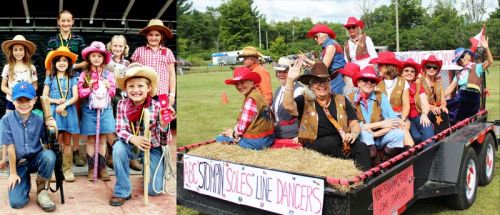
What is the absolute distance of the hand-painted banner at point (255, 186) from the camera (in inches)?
105

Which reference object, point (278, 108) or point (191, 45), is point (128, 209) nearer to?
point (278, 108)

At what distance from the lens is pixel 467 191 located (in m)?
4.08

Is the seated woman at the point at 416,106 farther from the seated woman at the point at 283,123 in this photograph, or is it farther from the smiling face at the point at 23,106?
the smiling face at the point at 23,106

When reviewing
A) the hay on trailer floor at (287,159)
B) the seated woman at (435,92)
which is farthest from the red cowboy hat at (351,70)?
the seated woman at (435,92)

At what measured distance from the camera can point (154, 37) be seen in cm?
319

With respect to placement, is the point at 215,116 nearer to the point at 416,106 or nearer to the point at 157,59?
the point at 416,106

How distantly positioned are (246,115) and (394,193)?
1.07 m

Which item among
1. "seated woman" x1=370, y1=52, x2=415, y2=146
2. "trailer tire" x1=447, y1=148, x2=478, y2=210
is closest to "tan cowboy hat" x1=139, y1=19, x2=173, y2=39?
"seated woman" x1=370, y1=52, x2=415, y2=146

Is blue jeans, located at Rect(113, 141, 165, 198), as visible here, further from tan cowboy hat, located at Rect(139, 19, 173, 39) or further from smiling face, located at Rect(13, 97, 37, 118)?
tan cowboy hat, located at Rect(139, 19, 173, 39)

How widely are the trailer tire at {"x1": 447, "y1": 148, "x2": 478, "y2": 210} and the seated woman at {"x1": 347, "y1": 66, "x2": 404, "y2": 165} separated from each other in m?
0.63

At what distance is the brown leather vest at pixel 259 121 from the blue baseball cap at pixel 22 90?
4.43ft

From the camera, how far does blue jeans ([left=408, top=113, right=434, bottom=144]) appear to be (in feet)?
13.6

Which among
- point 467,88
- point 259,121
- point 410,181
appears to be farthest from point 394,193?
point 467,88

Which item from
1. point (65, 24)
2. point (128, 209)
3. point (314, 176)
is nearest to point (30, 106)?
point (65, 24)
